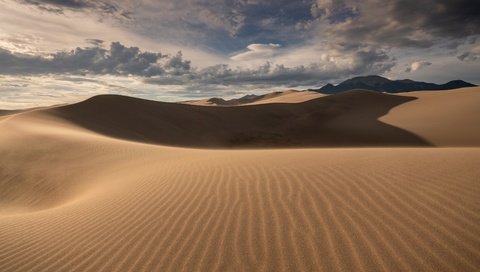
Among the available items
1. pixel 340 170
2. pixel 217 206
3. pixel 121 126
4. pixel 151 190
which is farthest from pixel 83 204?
pixel 121 126

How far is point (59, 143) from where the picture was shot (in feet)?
40.0

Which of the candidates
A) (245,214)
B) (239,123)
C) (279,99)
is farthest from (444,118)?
(279,99)

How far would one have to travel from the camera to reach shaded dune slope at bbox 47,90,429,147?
2289 cm

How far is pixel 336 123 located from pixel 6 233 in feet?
93.0

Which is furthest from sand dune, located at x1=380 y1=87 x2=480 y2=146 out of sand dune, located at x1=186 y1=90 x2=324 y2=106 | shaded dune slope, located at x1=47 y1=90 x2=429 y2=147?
sand dune, located at x1=186 y1=90 x2=324 y2=106

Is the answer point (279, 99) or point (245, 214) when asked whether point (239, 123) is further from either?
point (279, 99)

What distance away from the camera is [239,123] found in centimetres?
3050

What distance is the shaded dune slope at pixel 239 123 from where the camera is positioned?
75.1 ft

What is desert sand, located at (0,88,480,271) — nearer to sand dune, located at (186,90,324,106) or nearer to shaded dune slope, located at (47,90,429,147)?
shaded dune slope, located at (47,90,429,147)

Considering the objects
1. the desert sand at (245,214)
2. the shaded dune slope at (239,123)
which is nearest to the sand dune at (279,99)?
the shaded dune slope at (239,123)

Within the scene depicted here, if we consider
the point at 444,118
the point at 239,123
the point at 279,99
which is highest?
the point at 279,99

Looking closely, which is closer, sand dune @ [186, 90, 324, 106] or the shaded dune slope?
the shaded dune slope

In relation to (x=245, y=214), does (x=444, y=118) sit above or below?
above

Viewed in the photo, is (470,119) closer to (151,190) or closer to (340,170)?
(340,170)
